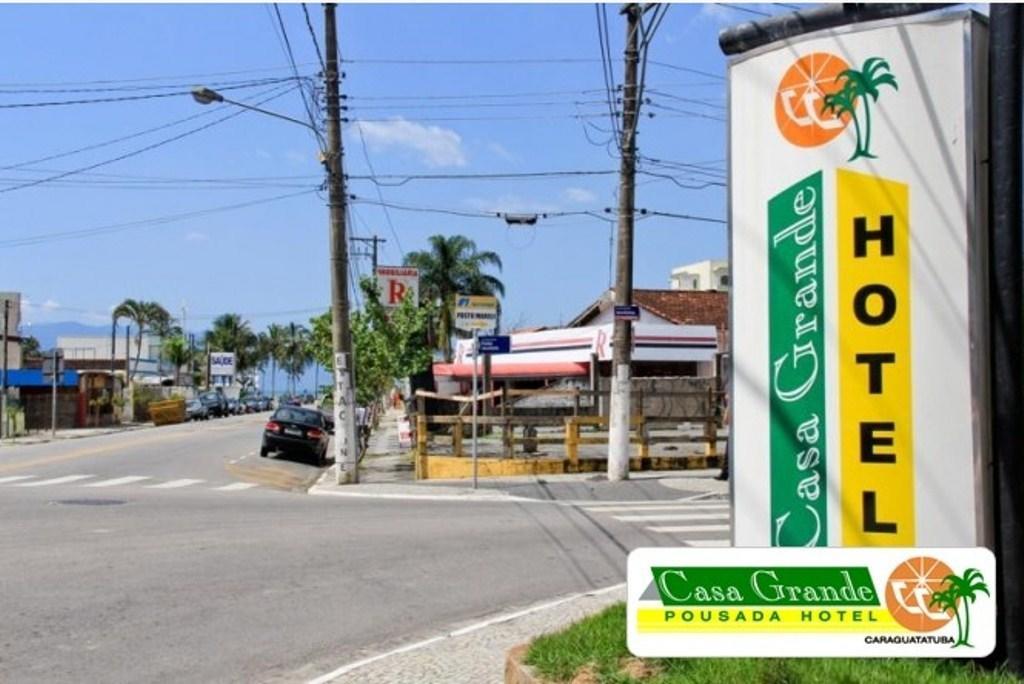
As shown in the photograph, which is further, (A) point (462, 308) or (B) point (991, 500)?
(A) point (462, 308)

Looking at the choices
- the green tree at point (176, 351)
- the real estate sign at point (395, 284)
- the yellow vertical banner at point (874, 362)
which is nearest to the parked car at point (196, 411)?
the green tree at point (176, 351)

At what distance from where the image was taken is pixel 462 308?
19.7 metres

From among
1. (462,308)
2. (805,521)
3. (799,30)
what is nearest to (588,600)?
(805,521)

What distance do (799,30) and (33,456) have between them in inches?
1202

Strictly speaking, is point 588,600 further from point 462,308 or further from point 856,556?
point 462,308

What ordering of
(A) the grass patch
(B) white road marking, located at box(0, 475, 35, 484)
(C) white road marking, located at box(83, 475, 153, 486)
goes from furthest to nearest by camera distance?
(B) white road marking, located at box(0, 475, 35, 484)
(C) white road marking, located at box(83, 475, 153, 486)
(A) the grass patch

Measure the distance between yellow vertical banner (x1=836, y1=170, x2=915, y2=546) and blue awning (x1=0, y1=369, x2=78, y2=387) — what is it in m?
56.5

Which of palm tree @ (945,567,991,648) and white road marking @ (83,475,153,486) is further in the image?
white road marking @ (83,475,153,486)

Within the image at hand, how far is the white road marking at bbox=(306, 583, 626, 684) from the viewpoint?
23.0ft

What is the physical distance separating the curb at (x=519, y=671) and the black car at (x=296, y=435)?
2414cm

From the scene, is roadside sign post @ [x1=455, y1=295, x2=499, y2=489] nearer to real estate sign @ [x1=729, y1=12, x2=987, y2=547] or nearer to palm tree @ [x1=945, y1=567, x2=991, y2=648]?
real estate sign @ [x1=729, y1=12, x2=987, y2=547]

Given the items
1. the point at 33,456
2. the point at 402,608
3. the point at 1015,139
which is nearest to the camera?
the point at 1015,139

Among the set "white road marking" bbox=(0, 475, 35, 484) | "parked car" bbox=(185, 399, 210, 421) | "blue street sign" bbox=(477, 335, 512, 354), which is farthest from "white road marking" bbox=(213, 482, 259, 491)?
"parked car" bbox=(185, 399, 210, 421)

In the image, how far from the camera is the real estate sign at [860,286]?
16.5 ft
